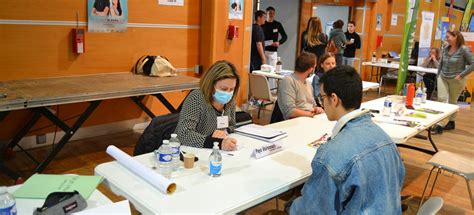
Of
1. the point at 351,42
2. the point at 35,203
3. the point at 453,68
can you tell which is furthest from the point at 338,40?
the point at 35,203

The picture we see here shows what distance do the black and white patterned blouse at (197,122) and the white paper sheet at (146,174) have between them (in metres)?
0.45

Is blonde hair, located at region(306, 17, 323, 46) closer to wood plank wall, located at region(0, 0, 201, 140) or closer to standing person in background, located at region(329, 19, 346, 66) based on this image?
standing person in background, located at region(329, 19, 346, 66)

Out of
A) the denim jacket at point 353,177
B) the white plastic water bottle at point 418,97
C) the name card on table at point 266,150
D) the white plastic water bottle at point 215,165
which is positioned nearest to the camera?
the denim jacket at point 353,177

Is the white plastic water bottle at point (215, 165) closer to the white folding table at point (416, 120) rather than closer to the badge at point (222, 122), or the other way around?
the badge at point (222, 122)

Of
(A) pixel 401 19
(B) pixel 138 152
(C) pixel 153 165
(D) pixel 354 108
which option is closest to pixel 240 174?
(C) pixel 153 165

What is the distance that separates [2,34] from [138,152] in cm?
211

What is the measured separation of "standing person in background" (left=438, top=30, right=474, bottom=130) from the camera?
5.65m

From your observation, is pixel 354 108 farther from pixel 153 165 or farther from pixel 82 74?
pixel 82 74

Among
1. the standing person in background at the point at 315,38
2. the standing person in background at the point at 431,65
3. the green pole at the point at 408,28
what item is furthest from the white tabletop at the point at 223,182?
the standing person in background at the point at 431,65

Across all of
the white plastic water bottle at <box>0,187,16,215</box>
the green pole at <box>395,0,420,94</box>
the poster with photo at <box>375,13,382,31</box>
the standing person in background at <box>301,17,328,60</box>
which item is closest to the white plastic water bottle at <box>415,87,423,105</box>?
the green pole at <box>395,0,420,94</box>

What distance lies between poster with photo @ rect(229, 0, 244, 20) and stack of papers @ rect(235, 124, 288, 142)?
3.06 meters

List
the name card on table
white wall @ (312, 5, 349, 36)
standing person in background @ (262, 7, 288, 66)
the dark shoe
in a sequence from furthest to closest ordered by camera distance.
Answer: white wall @ (312, 5, 349, 36) → standing person in background @ (262, 7, 288, 66) → the dark shoe → the name card on table

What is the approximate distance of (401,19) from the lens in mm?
10578

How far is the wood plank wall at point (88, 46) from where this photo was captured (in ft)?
12.4
